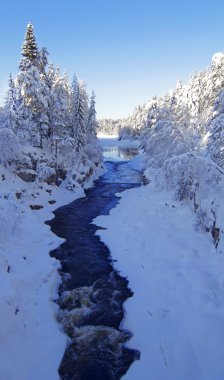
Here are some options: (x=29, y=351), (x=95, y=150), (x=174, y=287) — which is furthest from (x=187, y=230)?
(x=95, y=150)

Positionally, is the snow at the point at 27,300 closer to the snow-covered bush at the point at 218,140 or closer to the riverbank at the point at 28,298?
the riverbank at the point at 28,298

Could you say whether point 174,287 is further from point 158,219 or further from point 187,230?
point 158,219

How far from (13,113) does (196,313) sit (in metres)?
29.5

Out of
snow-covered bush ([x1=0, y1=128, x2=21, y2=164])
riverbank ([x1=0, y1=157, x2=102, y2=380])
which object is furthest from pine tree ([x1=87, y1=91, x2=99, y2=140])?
riverbank ([x1=0, y1=157, x2=102, y2=380])

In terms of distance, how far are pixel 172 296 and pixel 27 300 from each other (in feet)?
19.4

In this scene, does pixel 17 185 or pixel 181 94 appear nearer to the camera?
pixel 17 185

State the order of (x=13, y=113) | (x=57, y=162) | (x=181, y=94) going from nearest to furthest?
(x=13, y=113)
(x=57, y=162)
(x=181, y=94)

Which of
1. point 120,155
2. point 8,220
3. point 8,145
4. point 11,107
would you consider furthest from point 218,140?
point 120,155

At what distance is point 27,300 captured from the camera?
1286cm

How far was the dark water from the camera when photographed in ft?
32.6

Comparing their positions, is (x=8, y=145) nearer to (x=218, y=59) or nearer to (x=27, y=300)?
(x=27, y=300)

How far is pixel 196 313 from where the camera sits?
38.7 feet

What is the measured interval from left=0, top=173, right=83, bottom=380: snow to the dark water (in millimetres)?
473

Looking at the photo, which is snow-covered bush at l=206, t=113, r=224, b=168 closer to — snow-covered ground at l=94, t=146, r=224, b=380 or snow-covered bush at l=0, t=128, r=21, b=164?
snow-covered ground at l=94, t=146, r=224, b=380
